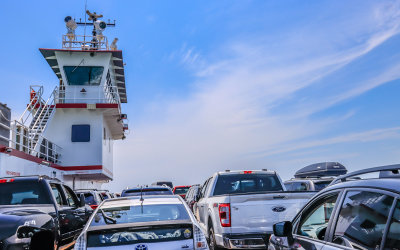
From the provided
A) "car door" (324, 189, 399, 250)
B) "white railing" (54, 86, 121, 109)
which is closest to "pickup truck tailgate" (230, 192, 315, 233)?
"car door" (324, 189, 399, 250)

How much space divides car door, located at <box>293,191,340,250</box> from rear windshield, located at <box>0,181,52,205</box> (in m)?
4.64

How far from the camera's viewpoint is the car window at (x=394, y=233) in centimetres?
265

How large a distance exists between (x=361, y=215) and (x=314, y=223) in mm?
1245

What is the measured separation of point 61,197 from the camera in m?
8.61

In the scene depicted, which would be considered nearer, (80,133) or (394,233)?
(394,233)

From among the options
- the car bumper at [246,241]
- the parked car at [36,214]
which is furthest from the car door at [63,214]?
the car bumper at [246,241]

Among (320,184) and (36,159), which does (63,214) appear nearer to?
(320,184)

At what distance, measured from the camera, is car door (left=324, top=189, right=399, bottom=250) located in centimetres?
284

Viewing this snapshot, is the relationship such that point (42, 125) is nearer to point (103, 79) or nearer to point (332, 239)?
point (103, 79)

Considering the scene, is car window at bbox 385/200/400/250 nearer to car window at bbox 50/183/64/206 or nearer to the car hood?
the car hood

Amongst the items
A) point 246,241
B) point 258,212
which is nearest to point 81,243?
point 246,241

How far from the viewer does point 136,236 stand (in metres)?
4.94

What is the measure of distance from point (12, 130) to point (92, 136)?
1150 cm

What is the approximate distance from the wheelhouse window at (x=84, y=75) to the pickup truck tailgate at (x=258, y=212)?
895 inches
